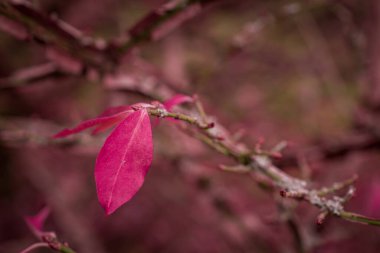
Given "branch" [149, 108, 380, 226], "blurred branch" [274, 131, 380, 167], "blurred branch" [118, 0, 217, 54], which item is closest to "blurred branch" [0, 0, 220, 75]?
"blurred branch" [118, 0, 217, 54]

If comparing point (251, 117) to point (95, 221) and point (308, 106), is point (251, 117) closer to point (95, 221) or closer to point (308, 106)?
point (308, 106)

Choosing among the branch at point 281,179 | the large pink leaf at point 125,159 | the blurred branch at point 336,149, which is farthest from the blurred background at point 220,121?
the large pink leaf at point 125,159

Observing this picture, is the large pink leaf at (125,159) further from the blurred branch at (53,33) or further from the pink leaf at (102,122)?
the blurred branch at (53,33)

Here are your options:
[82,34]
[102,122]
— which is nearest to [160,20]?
[82,34]

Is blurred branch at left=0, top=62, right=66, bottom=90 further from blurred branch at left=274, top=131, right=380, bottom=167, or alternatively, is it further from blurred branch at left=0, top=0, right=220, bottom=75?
blurred branch at left=274, top=131, right=380, bottom=167

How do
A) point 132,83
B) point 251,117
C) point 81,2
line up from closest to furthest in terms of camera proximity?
point 132,83, point 81,2, point 251,117

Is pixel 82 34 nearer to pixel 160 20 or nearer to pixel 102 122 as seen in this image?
pixel 160 20

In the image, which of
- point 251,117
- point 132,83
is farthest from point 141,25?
point 251,117
